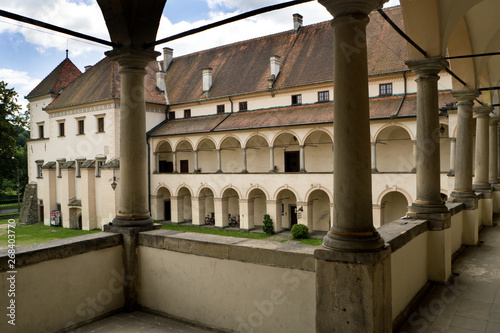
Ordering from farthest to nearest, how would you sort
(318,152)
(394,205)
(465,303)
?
1. (318,152)
2. (394,205)
3. (465,303)

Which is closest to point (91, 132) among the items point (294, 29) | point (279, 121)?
point (279, 121)

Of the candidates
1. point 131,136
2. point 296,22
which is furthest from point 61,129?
point 131,136

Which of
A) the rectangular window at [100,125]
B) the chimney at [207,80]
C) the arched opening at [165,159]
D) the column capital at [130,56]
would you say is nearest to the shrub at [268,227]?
the arched opening at [165,159]

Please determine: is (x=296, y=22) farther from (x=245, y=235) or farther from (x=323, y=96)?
(x=245, y=235)

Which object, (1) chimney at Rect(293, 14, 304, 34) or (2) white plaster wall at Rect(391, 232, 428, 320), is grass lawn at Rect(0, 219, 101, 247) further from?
(2) white plaster wall at Rect(391, 232, 428, 320)

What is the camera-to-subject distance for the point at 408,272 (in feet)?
17.4

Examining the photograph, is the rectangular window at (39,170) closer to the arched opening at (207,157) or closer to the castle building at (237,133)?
the castle building at (237,133)

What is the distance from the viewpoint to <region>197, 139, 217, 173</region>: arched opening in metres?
33.6

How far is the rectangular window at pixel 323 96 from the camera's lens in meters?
27.5

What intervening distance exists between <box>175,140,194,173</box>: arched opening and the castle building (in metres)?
0.10

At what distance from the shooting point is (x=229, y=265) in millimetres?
4660

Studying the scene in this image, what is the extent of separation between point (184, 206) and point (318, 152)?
11843mm

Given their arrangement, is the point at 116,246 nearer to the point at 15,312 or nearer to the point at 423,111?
the point at 15,312

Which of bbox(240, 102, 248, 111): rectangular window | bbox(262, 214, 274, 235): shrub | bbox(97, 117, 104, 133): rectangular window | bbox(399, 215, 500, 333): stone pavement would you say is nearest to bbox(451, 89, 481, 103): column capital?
bbox(399, 215, 500, 333): stone pavement
